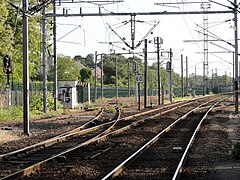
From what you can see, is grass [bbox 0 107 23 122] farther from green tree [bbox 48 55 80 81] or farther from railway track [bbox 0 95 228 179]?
green tree [bbox 48 55 80 81]

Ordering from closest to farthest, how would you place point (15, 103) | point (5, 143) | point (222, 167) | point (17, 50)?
point (222, 167) → point (5, 143) → point (15, 103) → point (17, 50)

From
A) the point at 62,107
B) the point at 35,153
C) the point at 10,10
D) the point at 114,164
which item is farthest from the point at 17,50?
the point at 114,164

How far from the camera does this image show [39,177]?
11281 millimetres

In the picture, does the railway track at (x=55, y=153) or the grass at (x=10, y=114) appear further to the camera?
the grass at (x=10, y=114)

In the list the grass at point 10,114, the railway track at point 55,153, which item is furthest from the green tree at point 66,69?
the railway track at point 55,153

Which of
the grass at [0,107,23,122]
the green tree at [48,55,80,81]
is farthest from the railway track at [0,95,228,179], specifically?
the green tree at [48,55,80,81]

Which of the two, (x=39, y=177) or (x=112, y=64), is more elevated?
(x=112, y=64)

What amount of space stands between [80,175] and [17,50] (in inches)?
1575

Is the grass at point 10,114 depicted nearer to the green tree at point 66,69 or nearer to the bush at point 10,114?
Answer: the bush at point 10,114

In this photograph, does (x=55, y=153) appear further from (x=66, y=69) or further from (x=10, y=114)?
(x=66, y=69)

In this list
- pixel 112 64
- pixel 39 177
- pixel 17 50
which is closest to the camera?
pixel 39 177

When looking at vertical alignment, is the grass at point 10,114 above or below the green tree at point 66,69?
below

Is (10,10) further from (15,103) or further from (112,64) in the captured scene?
(112,64)

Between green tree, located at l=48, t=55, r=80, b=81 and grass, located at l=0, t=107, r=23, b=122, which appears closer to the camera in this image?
grass, located at l=0, t=107, r=23, b=122
